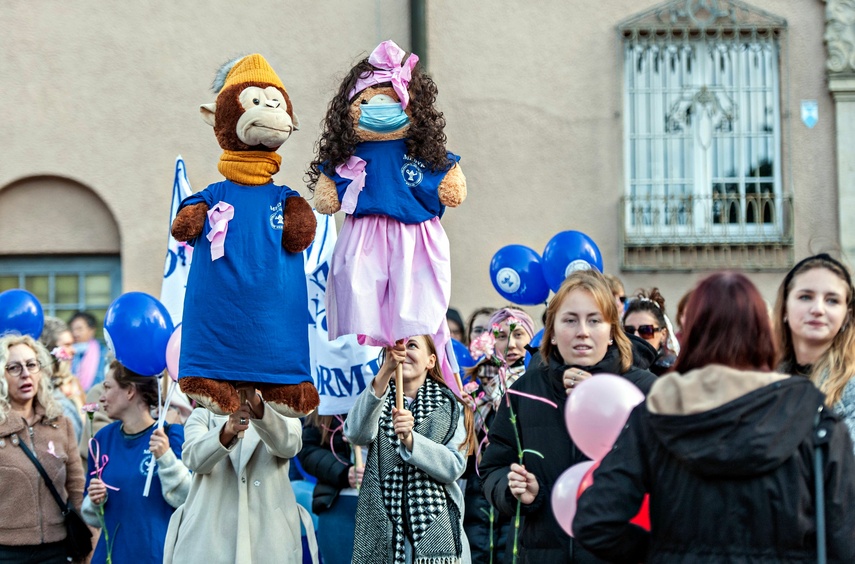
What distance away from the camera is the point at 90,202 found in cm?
1020

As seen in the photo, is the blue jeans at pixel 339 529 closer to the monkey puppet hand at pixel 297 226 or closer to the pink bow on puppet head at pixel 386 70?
the monkey puppet hand at pixel 297 226

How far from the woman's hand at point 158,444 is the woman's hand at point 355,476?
911 mm

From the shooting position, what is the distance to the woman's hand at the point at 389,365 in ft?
15.4

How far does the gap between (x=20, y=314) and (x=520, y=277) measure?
3.11m

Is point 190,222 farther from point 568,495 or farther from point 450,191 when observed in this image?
point 568,495

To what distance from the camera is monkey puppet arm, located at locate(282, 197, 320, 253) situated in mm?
4488

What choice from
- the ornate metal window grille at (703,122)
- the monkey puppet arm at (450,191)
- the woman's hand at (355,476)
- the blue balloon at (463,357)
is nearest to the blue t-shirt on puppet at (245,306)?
the monkey puppet arm at (450,191)

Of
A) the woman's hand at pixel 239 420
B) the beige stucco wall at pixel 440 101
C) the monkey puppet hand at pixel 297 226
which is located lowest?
the woman's hand at pixel 239 420

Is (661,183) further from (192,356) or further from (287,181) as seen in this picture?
(192,356)

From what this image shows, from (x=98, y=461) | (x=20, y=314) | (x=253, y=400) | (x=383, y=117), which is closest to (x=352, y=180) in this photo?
(x=383, y=117)

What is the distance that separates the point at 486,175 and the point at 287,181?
68.0 inches

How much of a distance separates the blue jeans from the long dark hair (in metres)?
3.09

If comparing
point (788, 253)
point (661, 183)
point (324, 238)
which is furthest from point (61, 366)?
point (788, 253)

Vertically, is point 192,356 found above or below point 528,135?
below
